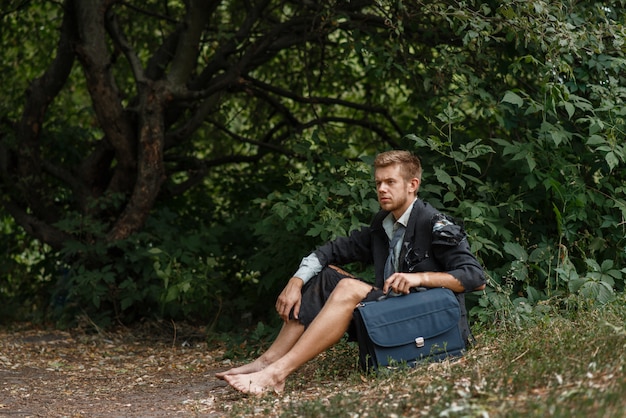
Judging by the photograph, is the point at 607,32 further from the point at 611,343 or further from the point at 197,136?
the point at 197,136

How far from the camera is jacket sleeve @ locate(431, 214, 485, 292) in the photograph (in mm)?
4500

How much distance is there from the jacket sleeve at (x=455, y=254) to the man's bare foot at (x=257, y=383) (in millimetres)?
1070

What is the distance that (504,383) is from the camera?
377cm

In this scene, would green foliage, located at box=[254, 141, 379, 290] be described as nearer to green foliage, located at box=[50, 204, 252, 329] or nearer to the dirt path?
green foliage, located at box=[50, 204, 252, 329]

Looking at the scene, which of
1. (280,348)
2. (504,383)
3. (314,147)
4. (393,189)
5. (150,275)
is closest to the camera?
(504,383)

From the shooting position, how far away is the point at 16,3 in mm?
Answer: 8695

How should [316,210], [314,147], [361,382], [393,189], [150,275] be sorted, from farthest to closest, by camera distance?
[314,147] → [150,275] → [316,210] → [393,189] → [361,382]

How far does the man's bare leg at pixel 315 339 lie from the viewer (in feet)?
14.7

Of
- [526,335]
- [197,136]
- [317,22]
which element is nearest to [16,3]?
Answer: [197,136]

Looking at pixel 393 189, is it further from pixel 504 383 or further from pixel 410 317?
pixel 504 383

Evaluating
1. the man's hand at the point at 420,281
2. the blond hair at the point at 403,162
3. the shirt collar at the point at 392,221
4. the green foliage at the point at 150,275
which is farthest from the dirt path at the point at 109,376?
the blond hair at the point at 403,162

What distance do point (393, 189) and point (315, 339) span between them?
0.91 m

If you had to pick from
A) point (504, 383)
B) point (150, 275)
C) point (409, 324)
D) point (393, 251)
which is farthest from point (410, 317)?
point (150, 275)

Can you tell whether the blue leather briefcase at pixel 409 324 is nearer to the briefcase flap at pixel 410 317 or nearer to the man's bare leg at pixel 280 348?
the briefcase flap at pixel 410 317
